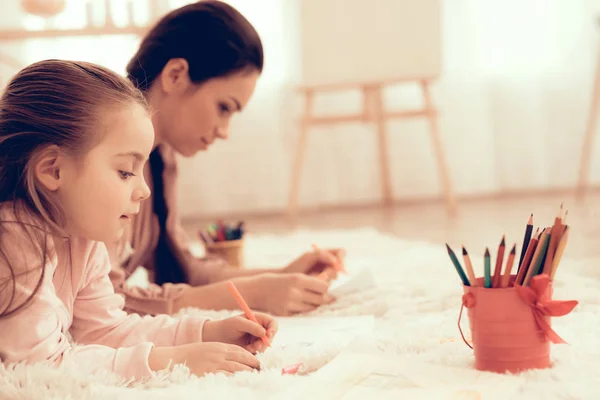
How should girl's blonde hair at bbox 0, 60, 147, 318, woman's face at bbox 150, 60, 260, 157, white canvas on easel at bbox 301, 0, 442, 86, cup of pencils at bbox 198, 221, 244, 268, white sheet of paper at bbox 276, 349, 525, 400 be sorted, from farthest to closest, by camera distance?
white canvas on easel at bbox 301, 0, 442, 86 → cup of pencils at bbox 198, 221, 244, 268 → woman's face at bbox 150, 60, 260, 157 → girl's blonde hair at bbox 0, 60, 147, 318 → white sheet of paper at bbox 276, 349, 525, 400

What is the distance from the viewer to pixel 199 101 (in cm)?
137

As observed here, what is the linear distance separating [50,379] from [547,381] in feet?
1.66

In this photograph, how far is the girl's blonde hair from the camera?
34.1 inches

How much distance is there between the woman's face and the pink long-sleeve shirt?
436 mm

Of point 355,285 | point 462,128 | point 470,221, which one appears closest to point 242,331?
point 355,285

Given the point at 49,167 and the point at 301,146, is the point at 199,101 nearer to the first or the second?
the point at 49,167

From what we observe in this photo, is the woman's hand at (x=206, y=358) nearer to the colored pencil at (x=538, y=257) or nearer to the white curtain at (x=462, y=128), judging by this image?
the colored pencil at (x=538, y=257)

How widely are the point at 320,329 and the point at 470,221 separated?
1505mm

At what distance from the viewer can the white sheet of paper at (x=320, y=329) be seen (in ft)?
3.50

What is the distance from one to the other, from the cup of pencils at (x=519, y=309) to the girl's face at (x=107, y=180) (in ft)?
1.29

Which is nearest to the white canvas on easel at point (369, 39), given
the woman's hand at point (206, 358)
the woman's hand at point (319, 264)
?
the woman's hand at point (319, 264)

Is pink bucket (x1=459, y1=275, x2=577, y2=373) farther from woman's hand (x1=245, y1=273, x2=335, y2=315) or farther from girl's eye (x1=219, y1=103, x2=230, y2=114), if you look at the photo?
girl's eye (x1=219, y1=103, x2=230, y2=114)

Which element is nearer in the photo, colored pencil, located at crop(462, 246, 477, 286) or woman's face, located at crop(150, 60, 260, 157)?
colored pencil, located at crop(462, 246, 477, 286)

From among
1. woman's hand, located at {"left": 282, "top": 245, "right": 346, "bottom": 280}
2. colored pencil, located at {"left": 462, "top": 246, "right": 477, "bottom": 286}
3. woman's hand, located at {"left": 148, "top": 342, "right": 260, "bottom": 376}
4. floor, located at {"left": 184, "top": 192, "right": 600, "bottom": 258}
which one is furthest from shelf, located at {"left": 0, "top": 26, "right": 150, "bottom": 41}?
colored pencil, located at {"left": 462, "top": 246, "right": 477, "bottom": 286}
